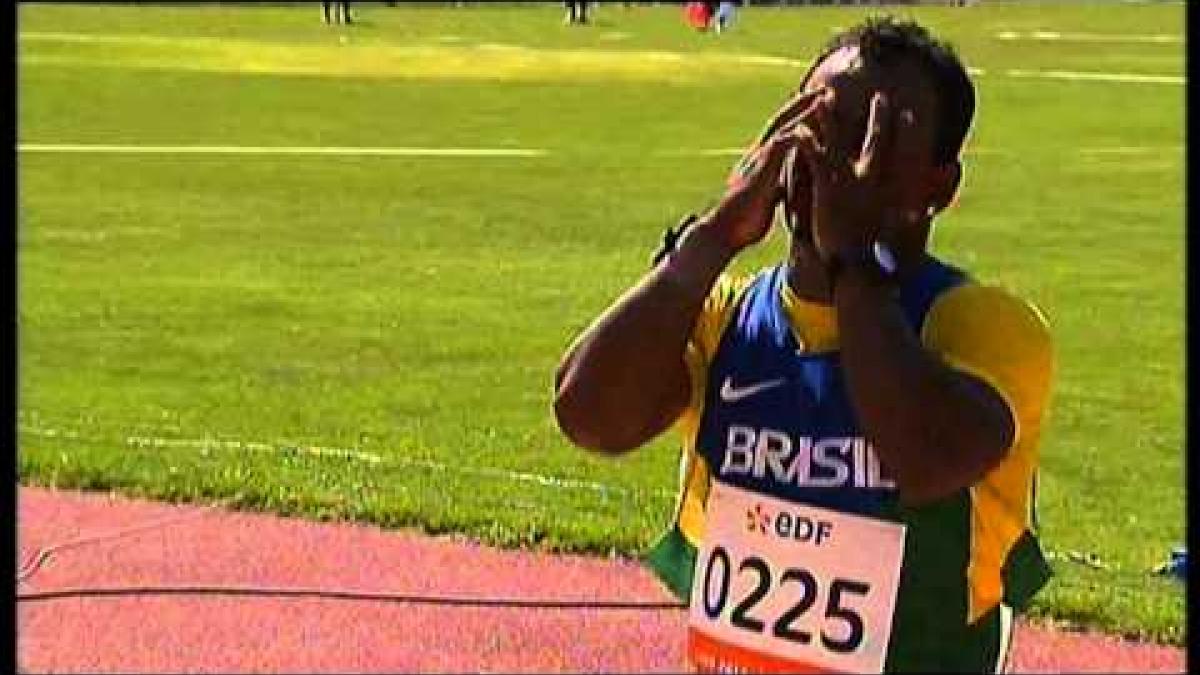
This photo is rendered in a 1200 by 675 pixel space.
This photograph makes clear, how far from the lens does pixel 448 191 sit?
69.3ft

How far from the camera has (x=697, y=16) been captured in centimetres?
5006

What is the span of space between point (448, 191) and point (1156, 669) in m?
14.8

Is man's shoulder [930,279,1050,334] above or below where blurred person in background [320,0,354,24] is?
above

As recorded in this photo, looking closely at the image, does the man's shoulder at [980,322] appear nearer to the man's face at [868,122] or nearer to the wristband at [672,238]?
the man's face at [868,122]

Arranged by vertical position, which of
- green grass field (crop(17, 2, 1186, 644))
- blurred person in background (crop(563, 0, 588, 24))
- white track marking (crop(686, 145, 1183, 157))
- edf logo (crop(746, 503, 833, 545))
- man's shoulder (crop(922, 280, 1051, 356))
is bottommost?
blurred person in background (crop(563, 0, 588, 24))

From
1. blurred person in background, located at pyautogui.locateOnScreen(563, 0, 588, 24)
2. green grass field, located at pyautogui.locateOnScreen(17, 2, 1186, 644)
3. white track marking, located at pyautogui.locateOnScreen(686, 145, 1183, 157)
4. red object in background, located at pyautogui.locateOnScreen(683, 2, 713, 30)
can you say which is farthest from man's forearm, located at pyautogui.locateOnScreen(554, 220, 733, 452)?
blurred person in background, located at pyautogui.locateOnScreen(563, 0, 588, 24)

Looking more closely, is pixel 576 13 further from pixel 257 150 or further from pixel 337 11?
pixel 257 150

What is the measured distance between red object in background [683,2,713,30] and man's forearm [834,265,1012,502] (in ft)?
133

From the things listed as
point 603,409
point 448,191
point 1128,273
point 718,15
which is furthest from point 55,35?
point 603,409

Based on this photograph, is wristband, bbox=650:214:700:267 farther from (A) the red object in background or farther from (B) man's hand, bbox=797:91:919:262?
(A) the red object in background

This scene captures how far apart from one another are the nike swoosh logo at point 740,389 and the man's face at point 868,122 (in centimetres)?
20

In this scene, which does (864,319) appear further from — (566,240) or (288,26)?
(288,26)

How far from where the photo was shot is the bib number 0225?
2.90 metres

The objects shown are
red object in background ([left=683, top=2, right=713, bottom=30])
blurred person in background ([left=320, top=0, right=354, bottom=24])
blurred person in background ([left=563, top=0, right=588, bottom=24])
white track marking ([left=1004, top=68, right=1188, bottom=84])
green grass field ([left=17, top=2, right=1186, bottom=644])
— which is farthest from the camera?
blurred person in background ([left=563, top=0, right=588, bottom=24])
